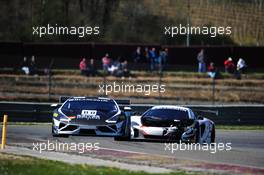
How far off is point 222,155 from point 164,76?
2439 centimetres

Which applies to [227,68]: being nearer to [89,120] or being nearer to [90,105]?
[90,105]

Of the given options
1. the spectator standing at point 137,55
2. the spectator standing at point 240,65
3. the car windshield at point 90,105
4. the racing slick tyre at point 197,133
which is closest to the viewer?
the racing slick tyre at point 197,133

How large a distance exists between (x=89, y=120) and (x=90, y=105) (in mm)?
1139

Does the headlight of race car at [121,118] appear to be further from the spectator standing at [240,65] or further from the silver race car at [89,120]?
the spectator standing at [240,65]

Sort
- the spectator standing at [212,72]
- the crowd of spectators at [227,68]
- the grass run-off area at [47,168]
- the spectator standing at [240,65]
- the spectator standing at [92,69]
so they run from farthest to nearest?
1. the spectator standing at [240,65]
2. the crowd of spectators at [227,68]
3. the spectator standing at [212,72]
4. the spectator standing at [92,69]
5. the grass run-off area at [47,168]

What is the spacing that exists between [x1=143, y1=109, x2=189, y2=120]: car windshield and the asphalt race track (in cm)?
80

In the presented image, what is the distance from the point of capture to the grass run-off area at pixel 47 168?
1437 centimetres

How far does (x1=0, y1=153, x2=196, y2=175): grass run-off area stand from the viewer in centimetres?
1437

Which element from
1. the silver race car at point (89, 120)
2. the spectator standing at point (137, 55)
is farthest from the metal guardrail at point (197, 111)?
the spectator standing at point (137, 55)

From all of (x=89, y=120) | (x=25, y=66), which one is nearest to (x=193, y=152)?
(x=89, y=120)

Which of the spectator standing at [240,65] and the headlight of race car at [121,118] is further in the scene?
the spectator standing at [240,65]

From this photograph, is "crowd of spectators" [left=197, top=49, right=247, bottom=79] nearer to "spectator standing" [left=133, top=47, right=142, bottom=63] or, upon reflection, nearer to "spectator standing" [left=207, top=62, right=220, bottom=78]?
"spectator standing" [left=207, top=62, right=220, bottom=78]

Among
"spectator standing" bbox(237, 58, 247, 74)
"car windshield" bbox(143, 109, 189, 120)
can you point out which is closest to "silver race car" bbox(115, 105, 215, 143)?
"car windshield" bbox(143, 109, 189, 120)

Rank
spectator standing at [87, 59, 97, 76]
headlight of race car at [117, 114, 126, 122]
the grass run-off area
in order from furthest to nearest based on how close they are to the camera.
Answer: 1. spectator standing at [87, 59, 97, 76]
2. headlight of race car at [117, 114, 126, 122]
3. the grass run-off area
